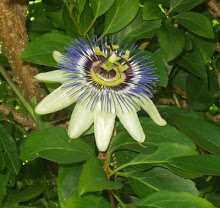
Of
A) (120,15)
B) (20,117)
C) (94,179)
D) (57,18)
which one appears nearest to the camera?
(94,179)

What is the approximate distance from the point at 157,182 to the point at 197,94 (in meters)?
0.49

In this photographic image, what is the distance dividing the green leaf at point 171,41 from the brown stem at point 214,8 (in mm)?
314

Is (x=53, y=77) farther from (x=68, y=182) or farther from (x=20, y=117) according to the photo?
(x=20, y=117)

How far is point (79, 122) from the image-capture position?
1063 millimetres

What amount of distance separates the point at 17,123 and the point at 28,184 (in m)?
0.21

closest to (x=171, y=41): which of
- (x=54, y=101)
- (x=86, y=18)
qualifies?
(x=86, y=18)

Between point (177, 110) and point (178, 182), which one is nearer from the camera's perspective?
point (178, 182)

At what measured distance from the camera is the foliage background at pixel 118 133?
40.3 inches

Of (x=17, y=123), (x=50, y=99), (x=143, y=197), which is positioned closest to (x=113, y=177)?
(x=143, y=197)

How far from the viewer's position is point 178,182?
41.8 inches

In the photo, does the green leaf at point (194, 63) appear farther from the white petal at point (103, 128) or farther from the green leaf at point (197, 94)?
the white petal at point (103, 128)

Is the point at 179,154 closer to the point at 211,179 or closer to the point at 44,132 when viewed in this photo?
the point at 44,132

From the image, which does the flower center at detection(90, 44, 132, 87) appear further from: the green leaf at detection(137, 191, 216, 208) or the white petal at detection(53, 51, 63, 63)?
the green leaf at detection(137, 191, 216, 208)

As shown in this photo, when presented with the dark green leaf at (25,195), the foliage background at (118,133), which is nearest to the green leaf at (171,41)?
the foliage background at (118,133)
